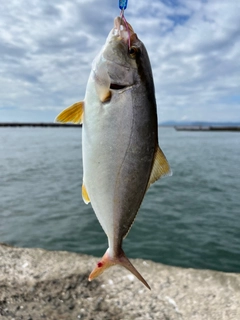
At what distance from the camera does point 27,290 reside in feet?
18.1

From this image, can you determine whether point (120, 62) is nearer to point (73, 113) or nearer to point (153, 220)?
point (73, 113)

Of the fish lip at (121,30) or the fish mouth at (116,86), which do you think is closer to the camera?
the fish mouth at (116,86)

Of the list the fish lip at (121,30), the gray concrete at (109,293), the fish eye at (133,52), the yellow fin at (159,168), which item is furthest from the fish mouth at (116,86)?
the gray concrete at (109,293)

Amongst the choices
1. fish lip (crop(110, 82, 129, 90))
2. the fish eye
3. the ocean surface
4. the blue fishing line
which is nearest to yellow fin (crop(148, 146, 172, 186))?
fish lip (crop(110, 82, 129, 90))

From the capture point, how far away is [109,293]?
5539 millimetres

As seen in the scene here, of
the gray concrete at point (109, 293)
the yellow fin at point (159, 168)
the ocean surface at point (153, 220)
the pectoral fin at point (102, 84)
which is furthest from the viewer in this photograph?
the ocean surface at point (153, 220)

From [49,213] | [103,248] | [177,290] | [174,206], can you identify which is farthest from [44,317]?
[174,206]

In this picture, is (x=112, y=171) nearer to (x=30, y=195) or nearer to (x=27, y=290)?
(x=27, y=290)

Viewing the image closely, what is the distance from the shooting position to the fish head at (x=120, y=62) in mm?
2320

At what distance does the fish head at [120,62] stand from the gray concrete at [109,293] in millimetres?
3827

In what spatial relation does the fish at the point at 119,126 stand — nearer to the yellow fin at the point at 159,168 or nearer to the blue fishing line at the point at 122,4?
the yellow fin at the point at 159,168

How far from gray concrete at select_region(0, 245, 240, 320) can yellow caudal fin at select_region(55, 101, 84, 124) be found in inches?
139

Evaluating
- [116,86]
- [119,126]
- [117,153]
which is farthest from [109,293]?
[116,86]

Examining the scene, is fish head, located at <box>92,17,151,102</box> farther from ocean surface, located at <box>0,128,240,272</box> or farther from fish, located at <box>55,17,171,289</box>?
ocean surface, located at <box>0,128,240,272</box>
